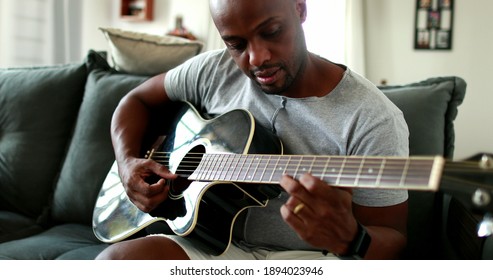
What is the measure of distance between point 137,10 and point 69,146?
2.24 m

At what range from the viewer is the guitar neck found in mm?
669

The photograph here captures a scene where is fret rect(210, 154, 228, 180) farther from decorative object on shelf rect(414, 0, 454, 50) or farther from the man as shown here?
decorative object on shelf rect(414, 0, 454, 50)

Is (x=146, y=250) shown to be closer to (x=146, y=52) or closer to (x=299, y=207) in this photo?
(x=299, y=207)

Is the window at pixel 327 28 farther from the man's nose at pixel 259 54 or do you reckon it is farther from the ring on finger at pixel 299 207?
the ring on finger at pixel 299 207

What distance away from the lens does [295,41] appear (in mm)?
1005

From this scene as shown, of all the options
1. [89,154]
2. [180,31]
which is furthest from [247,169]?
[180,31]

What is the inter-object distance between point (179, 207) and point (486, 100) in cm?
213

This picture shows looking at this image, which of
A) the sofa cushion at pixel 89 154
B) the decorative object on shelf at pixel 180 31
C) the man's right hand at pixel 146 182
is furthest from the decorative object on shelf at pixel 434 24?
the man's right hand at pixel 146 182

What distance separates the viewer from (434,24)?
9.66 ft

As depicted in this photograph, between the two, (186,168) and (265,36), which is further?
(186,168)

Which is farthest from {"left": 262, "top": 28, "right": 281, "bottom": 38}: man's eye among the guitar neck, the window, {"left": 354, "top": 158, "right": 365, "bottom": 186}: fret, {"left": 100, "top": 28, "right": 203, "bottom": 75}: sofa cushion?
the window

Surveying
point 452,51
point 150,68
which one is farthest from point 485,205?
point 452,51

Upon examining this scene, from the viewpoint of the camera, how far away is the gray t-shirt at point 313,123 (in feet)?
3.16
